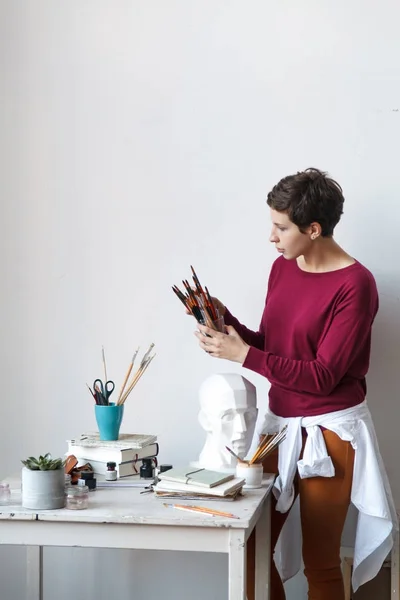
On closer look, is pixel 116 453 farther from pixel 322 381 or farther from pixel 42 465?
pixel 322 381

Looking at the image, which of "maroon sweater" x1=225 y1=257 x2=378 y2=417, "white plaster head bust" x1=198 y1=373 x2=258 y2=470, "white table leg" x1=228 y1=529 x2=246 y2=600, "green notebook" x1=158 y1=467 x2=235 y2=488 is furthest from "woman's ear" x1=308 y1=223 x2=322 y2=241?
"white table leg" x1=228 y1=529 x2=246 y2=600

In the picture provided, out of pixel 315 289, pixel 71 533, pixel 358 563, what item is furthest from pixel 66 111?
pixel 358 563

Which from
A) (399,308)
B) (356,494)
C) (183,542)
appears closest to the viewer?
(183,542)

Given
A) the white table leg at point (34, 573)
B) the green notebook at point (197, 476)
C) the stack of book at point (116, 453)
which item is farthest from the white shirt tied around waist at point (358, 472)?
the white table leg at point (34, 573)

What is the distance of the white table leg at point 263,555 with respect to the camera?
6.99 feet

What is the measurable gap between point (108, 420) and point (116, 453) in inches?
3.8

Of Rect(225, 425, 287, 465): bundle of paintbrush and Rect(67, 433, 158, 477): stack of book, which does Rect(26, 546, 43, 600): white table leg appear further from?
Rect(225, 425, 287, 465): bundle of paintbrush

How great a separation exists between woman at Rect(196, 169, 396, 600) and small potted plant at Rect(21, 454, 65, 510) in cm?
53

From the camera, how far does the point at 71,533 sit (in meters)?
1.76

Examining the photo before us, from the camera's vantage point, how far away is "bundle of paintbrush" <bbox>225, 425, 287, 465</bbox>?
203 centimetres

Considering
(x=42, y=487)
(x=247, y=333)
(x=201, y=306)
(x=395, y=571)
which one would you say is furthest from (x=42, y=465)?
(x=395, y=571)

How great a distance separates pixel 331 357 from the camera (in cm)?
204

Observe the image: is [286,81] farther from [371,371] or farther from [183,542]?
[183,542]

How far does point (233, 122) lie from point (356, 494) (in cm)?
115
